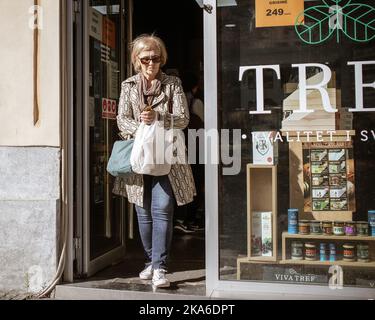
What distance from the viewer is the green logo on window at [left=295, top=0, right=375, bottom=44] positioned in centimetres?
367

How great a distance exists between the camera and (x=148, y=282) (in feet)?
13.6

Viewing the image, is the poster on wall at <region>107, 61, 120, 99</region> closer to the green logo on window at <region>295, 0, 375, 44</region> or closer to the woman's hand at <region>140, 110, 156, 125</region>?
the woman's hand at <region>140, 110, 156, 125</region>

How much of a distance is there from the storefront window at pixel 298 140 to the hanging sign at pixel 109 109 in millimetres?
1300

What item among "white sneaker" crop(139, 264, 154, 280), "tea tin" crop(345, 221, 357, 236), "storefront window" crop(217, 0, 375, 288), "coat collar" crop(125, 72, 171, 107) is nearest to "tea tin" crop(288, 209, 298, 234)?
"storefront window" crop(217, 0, 375, 288)

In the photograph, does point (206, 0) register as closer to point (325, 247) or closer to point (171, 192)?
point (171, 192)

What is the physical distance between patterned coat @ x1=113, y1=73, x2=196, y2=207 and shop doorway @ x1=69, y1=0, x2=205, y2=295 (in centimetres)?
47

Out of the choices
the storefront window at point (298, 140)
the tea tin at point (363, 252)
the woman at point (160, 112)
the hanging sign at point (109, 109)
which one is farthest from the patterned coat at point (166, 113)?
the tea tin at point (363, 252)

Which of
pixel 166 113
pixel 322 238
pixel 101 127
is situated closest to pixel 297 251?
pixel 322 238

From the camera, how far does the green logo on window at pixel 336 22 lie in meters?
3.67

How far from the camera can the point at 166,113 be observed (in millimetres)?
3863

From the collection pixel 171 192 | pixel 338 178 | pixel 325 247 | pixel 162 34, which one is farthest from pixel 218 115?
pixel 162 34

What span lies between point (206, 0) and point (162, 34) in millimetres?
4107

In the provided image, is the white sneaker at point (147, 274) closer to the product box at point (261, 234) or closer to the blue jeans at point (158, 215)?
the blue jeans at point (158, 215)

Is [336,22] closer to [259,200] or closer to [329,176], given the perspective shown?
[329,176]
